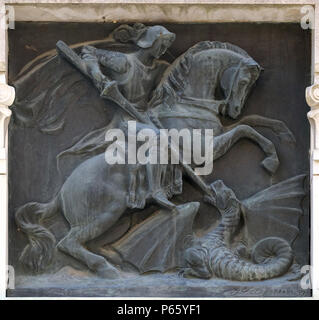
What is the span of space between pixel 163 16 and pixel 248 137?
1.18 meters

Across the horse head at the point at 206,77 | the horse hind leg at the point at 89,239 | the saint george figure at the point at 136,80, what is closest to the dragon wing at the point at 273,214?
the saint george figure at the point at 136,80

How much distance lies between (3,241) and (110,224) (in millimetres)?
833

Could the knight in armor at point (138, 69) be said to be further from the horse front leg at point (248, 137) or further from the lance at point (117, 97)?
the horse front leg at point (248, 137)

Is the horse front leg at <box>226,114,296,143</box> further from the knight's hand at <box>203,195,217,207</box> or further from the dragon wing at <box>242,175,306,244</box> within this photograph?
the knight's hand at <box>203,195,217,207</box>

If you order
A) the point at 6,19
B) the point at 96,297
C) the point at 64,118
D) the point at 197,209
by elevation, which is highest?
the point at 6,19

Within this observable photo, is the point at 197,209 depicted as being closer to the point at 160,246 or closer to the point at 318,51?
the point at 160,246

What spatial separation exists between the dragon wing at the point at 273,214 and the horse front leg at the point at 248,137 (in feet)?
0.77

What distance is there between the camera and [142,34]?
1077 cm

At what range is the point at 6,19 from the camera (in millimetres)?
10695

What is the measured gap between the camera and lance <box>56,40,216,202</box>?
34.6ft

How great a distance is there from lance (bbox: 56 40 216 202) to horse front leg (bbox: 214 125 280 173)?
0.83 ft

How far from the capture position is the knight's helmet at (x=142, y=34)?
10656 millimetres

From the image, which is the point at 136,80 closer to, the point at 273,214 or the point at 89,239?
the point at 89,239

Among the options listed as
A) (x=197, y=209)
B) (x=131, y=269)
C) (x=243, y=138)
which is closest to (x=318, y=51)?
(x=243, y=138)
